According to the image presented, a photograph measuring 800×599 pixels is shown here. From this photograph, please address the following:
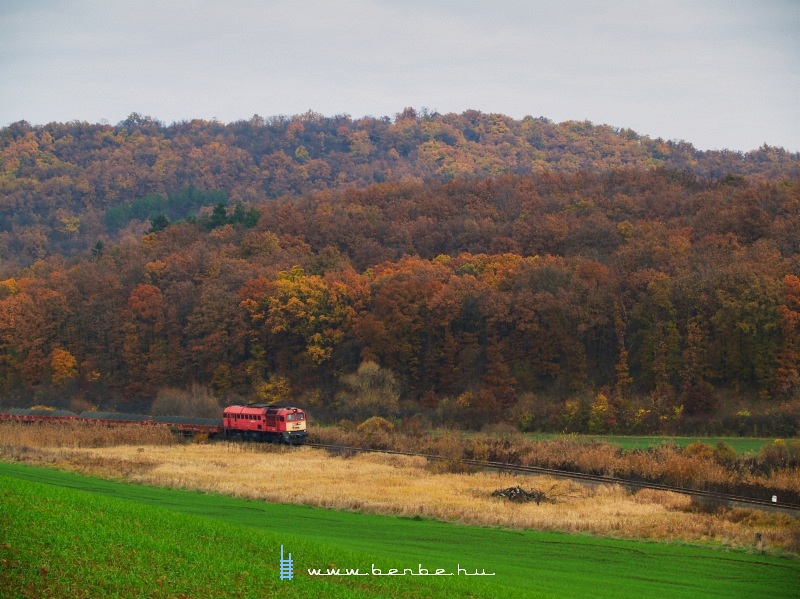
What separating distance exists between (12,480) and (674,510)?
23321 millimetres

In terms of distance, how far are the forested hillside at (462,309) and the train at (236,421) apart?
9559 millimetres

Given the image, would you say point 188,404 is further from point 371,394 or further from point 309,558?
point 309,558

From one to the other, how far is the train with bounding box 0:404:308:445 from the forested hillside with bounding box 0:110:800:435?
31.4 ft

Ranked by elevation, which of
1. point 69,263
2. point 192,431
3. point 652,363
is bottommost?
point 192,431

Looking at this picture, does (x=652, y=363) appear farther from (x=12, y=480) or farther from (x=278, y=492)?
(x=12, y=480)

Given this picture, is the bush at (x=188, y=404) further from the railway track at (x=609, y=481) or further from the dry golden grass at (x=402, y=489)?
the railway track at (x=609, y=481)

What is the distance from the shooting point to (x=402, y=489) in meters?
40.6

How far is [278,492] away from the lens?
3925 centimetres

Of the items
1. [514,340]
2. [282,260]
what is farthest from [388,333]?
[282,260]

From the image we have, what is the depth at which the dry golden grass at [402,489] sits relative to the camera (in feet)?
104

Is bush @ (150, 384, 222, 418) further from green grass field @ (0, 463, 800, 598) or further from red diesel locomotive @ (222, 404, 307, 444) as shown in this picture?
green grass field @ (0, 463, 800, 598)

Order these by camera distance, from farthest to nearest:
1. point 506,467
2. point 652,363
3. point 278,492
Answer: point 652,363, point 506,467, point 278,492

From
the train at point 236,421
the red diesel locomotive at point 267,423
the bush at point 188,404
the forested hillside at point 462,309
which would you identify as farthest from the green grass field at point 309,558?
the bush at point 188,404

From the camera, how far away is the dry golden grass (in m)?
31.7
